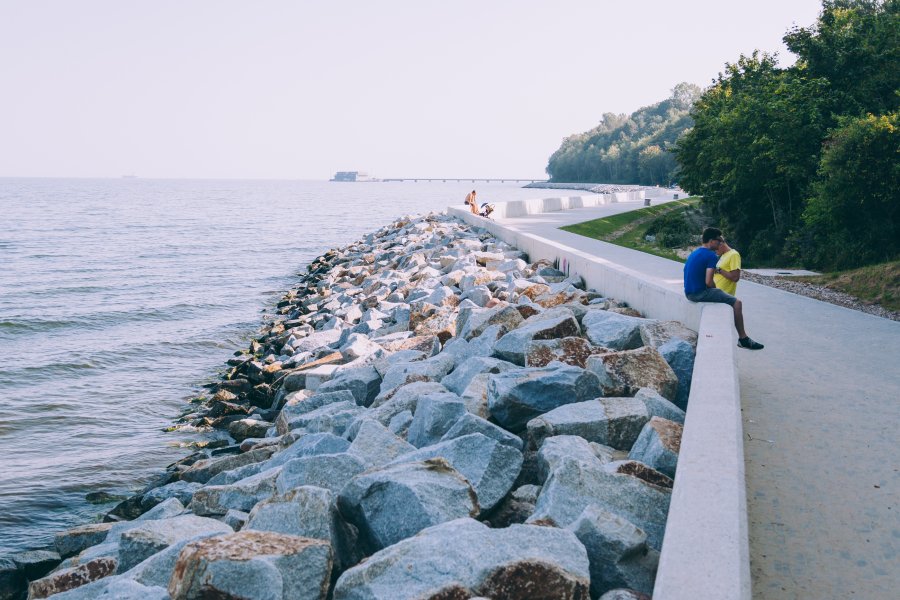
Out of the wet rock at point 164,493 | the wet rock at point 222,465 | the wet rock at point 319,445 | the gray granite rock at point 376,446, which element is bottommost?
the wet rock at point 164,493

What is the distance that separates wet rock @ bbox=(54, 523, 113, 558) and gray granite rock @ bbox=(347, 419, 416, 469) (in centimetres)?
282

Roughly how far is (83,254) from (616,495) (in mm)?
38577

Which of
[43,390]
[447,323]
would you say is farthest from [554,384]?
[43,390]

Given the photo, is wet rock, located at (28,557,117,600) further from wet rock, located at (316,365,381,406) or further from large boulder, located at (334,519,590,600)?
wet rock, located at (316,365,381,406)

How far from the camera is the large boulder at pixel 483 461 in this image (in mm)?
4582

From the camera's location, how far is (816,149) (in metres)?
21.1

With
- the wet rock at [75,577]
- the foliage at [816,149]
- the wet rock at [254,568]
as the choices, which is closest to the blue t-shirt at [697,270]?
the wet rock at [254,568]

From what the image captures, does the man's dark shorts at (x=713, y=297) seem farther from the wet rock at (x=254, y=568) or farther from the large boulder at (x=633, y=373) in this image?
the wet rock at (x=254, y=568)

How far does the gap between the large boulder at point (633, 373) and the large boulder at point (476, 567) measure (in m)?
2.74

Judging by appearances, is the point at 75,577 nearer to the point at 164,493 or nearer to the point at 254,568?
the point at 164,493

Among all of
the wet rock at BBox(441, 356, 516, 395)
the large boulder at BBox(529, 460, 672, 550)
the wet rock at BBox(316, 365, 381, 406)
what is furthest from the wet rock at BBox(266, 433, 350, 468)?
the wet rock at BBox(316, 365, 381, 406)

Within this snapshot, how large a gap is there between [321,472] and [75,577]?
1871 mm

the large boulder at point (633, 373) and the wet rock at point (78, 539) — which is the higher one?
the large boulder at point (633, 373)

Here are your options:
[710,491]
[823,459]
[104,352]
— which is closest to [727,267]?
[823,459]
